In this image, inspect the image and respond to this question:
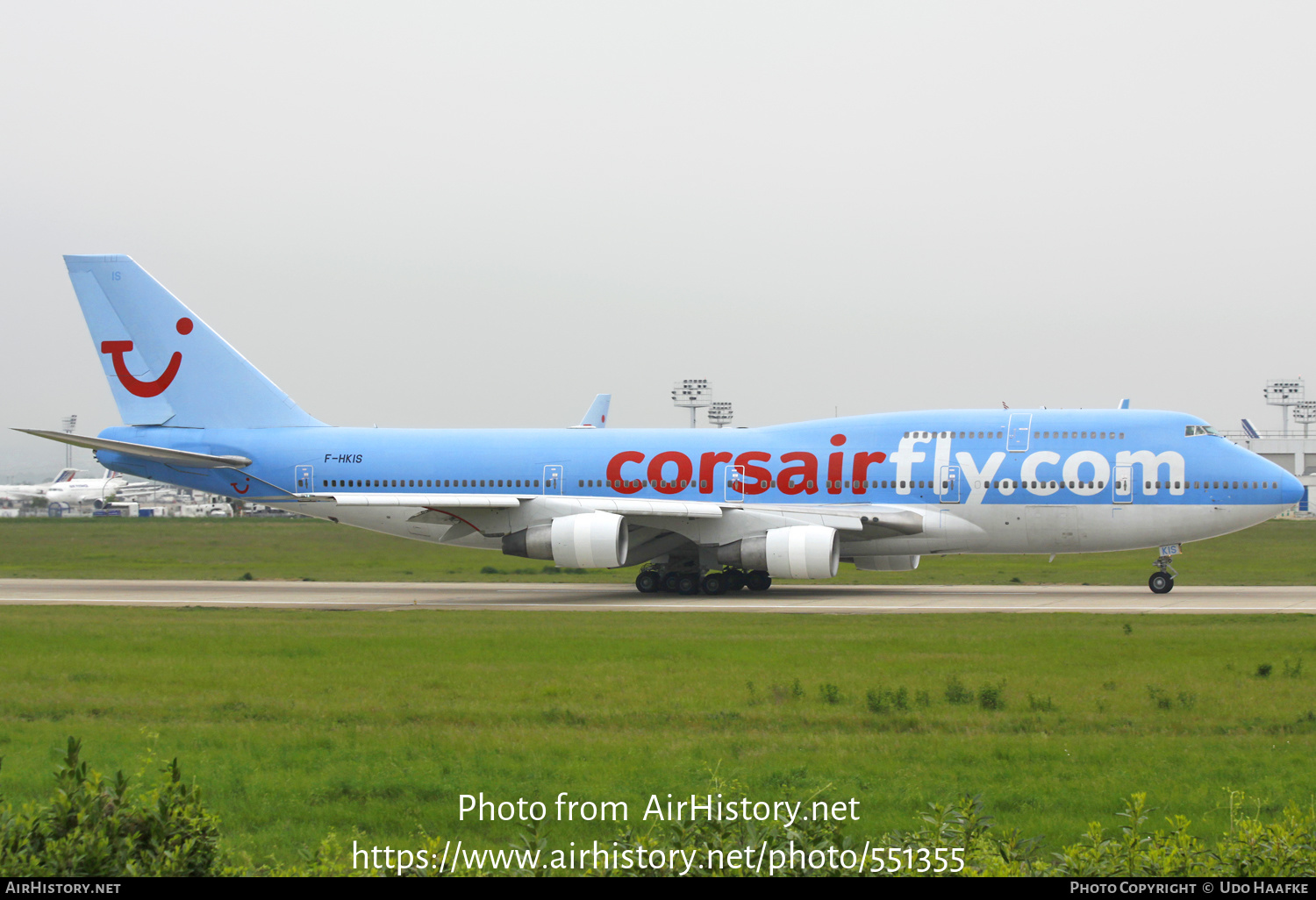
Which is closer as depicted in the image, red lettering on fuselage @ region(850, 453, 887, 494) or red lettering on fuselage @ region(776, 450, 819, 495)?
red lettering on fuselage @ region(850, 453, 887, 494)

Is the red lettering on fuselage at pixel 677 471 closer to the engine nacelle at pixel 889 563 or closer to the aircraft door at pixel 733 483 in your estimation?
the aircraft door at pixel 733 483

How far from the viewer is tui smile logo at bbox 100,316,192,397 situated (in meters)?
34.4

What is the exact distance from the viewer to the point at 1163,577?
2995 centimetres

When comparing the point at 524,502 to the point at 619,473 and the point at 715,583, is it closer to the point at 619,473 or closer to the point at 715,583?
the point at 619,473

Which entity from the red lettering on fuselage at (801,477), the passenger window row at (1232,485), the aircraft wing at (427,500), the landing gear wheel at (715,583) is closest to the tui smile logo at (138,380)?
the aircraft wing at (427,500)

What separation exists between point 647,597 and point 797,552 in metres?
4.46

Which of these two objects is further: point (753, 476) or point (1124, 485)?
point (753, 476)

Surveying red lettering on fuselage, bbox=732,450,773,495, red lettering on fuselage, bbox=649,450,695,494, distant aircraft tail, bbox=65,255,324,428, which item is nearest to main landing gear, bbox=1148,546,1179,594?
red lettering on fuselage, bbox=732,450,773,495

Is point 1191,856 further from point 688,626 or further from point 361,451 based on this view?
point 361,451

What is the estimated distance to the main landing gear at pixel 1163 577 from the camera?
29.7 meters

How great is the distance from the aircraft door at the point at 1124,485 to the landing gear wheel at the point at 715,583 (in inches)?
383

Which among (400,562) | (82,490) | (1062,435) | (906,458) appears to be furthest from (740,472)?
(82,490)

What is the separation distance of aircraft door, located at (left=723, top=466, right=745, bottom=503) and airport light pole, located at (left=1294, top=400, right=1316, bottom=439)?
134m

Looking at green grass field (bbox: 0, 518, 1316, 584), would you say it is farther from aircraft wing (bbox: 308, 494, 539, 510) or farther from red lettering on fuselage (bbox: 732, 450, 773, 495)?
red lettering on fuselage (bbox: 732, 450, 773, 495)
